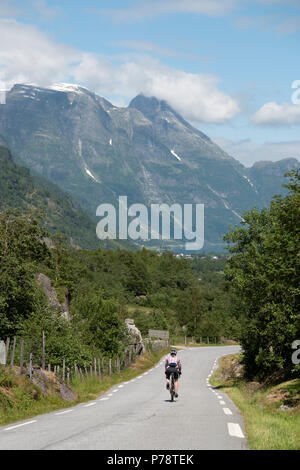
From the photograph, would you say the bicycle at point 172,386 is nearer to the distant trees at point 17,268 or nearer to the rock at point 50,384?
the rock at point 50,384

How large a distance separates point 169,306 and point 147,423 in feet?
443

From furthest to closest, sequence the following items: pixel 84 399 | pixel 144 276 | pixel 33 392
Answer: pixel 144 276 < pixel 84 399 < pixel 33 392

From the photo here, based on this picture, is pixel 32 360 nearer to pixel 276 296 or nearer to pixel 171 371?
pixel 171 371

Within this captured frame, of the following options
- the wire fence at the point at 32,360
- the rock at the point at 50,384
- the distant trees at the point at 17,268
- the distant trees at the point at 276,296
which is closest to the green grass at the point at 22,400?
the rock at the point at 50,384

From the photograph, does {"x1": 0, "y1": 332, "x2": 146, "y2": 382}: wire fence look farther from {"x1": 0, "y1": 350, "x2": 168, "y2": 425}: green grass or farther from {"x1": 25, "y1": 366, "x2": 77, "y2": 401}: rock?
{"x1": 0, "y1": 350, "x2": 168, "y2": 425}: green grass

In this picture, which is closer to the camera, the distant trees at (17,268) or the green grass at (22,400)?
the green grass at (22,400)

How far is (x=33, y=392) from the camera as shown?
1945cm

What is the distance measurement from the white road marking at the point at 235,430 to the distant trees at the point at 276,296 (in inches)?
234

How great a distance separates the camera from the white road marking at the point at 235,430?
471 inches

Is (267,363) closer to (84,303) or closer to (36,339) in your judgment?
(36,339)

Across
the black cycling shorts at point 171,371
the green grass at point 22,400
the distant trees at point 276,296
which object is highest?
the distant trees at point 276,296

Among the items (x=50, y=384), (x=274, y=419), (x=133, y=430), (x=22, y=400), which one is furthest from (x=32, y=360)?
(x=133, y=430)
